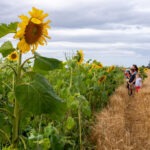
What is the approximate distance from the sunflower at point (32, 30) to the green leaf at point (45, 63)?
0.22ft

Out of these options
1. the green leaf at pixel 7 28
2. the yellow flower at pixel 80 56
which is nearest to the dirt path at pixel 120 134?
the yellow flower at pixel 80 56

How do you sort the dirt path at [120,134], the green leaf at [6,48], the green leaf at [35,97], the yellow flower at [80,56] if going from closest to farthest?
the green leaf at [35,97] < the green leaf at [6,48] < the dirt path at [120,134] < the yellow flower at [80,56]

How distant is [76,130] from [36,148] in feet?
6.67

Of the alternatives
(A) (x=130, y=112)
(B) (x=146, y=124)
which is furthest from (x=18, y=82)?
(A) (x=130, y=112)

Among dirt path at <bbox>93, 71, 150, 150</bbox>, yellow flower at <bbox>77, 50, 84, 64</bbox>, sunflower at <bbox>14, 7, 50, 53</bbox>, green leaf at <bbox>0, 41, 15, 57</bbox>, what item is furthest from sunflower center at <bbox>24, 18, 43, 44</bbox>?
yellow flower at <bbox>77, 50, 84, 64</bbox>

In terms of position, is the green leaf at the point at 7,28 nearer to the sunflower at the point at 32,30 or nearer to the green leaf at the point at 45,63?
the sunflower at the point at 32,30

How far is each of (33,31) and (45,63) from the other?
0.17 metres

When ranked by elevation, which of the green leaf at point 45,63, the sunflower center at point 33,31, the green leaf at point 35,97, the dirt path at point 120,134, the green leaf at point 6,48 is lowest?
the dirt path at point 120,134

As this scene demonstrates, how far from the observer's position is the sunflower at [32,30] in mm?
1968

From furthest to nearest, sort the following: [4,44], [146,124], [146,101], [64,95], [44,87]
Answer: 1. [146,101]
2. [146,124]
3. [64,95]
4. [4,44]
5. [44,87]

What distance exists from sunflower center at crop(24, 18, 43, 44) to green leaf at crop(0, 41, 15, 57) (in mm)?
140

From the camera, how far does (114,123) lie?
4.95 m

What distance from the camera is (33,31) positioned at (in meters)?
2.03

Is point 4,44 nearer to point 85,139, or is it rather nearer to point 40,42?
point 40,42
